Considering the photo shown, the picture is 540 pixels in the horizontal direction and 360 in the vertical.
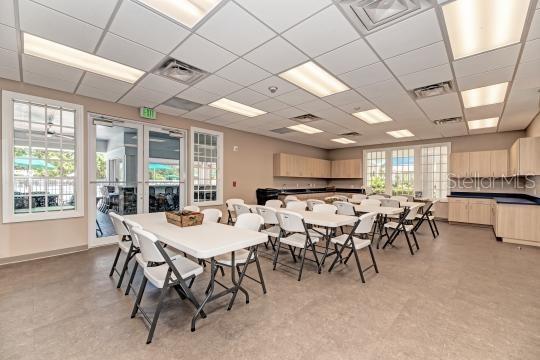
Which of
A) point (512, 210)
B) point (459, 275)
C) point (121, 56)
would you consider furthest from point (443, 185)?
point (121, 56)

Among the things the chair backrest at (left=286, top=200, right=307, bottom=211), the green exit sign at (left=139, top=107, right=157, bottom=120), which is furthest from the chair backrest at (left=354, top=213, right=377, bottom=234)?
the green exit sign at (left=139, top=107, right=157, bottom=120)

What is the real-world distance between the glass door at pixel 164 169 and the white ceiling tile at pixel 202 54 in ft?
8.60

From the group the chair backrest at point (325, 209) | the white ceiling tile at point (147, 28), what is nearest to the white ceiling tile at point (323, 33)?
the white ceiling tile at point (147, 28)

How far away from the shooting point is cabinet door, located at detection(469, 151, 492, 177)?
6.57 meters

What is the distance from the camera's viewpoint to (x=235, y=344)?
187cm

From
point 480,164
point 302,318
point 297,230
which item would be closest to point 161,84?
point 297,230

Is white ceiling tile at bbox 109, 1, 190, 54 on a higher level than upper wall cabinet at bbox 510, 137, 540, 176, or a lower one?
higher

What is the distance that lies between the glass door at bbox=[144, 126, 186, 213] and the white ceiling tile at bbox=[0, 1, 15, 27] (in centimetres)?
275

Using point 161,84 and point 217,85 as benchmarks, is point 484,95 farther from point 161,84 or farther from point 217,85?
point 161,84

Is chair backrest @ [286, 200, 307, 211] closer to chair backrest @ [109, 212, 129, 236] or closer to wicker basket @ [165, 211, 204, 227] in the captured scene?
wicker basket @ [165, 211, 204, 227]

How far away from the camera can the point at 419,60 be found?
9.40ft

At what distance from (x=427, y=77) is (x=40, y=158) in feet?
19.7

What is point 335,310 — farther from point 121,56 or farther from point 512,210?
point 512,210

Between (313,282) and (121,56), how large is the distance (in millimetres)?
3612
